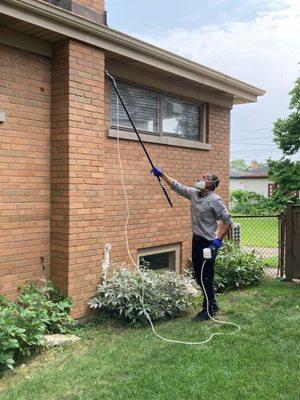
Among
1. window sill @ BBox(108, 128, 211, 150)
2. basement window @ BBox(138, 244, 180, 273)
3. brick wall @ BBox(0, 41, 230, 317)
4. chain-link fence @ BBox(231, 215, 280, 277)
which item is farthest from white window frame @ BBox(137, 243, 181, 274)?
window sill @ BBox(108, 128, 211, 150)

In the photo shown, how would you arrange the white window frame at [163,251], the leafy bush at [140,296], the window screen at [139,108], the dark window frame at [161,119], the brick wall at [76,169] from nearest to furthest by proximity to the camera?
1. the brick wall at [76,169]
2. the leafy bush at [140,296]
3. the window screen at [139,108]
4. the dark window frame at [161,119]
5. the white window frame at [163,251]

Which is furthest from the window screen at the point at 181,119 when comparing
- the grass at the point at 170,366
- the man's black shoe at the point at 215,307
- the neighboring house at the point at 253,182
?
the neighboring house at the point at 253,182

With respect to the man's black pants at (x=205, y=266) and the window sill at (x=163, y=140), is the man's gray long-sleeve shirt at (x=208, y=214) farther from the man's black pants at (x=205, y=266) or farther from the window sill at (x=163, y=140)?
the window sill at (x=163, y=140)

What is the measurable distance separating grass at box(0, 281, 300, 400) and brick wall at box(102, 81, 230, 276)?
154 cm

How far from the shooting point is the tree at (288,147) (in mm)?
26641

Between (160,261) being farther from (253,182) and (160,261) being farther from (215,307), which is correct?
(253,182)

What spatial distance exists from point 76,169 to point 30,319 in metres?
1.86

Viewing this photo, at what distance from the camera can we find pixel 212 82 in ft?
26.2

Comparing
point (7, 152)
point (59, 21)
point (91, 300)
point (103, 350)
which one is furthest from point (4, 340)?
point (59, 21)

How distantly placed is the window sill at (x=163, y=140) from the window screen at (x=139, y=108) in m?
0.16

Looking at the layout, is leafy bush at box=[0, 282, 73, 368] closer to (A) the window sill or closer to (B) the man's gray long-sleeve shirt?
(B) the man's gray long-sleeve shirt

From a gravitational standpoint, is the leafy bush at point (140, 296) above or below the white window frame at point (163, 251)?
below

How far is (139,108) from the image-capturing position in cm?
719

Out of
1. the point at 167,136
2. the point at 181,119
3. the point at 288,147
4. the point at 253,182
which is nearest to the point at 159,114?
the point at 167,136
